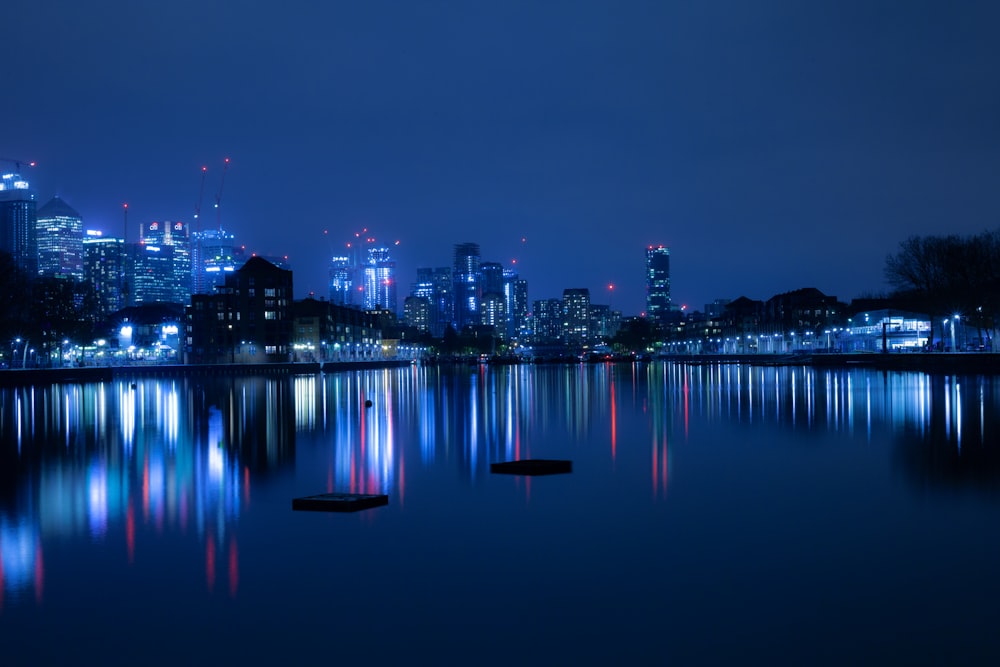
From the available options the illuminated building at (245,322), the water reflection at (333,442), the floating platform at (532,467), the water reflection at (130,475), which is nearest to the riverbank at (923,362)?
the water reflection at (333,442)

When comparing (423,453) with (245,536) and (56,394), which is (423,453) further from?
(56,394)

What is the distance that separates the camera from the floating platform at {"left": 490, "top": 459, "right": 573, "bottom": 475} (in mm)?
27947

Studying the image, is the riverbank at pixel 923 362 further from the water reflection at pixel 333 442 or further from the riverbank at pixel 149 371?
the riverbank at pixel 149 371

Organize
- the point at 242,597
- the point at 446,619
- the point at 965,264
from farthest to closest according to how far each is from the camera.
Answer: the point at 965,264 → the point at 242,597 → the point at 446,619

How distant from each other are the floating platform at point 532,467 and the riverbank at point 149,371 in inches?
3417

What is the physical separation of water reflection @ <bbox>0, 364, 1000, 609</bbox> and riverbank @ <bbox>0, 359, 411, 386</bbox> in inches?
1431

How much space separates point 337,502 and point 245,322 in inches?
6329

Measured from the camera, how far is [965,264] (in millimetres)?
113312

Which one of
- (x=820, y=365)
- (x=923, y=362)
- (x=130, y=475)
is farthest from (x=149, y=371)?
(x=130, y=475)

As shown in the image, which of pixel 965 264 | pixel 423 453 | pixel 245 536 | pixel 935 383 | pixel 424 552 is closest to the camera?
pixel 424 552

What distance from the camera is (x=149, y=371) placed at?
142m

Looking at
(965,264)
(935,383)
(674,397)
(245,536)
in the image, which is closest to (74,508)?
(245,536)

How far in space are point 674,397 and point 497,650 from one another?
182ft

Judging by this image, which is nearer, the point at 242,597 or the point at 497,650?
the point at 497,650
